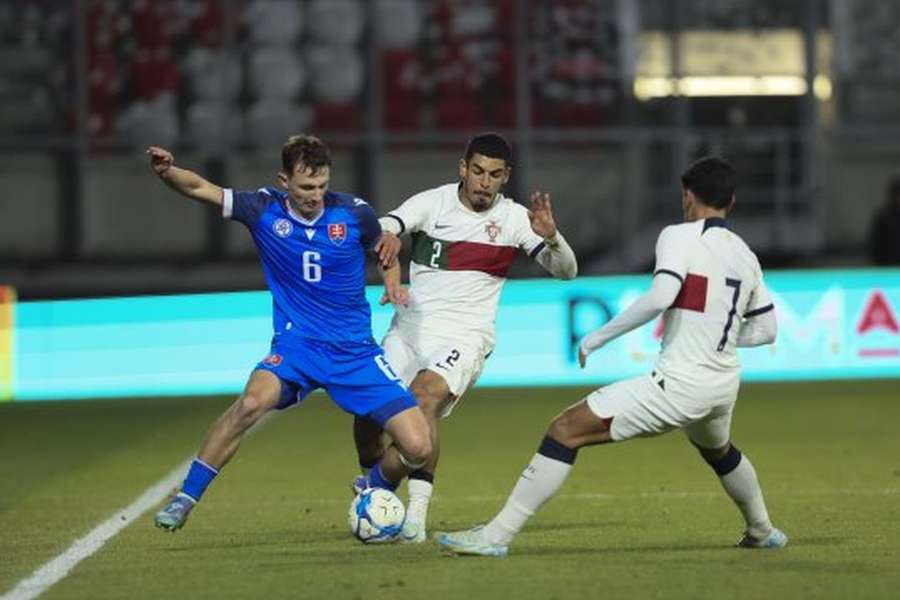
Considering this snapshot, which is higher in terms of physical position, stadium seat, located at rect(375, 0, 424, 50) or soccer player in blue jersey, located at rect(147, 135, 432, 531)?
stadium seat, located at rect(375, 0, 424, 50)

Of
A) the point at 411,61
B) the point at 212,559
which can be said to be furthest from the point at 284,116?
the point at 212,559

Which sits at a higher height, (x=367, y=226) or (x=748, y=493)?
(x=367, y=226)

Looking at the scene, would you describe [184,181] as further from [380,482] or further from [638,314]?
[638,314]

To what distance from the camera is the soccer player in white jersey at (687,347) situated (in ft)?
27.7

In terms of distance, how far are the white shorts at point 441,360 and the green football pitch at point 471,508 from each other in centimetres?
73

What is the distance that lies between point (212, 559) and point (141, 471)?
403 centimetres

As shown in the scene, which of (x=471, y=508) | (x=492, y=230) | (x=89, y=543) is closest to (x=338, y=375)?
(x=492, y=230)

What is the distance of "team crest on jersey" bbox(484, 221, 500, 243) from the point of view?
9.85m

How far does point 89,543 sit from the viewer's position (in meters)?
9.48

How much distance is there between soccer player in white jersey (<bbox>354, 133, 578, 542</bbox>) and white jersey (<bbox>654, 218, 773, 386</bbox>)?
1148 mm

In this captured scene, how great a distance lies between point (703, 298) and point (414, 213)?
72.1 inches

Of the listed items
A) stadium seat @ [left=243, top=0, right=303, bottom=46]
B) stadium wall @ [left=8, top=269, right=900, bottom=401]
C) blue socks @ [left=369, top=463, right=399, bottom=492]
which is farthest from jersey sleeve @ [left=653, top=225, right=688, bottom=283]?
stadium seat @ [left=243, top=0, right=303, bottom=46]

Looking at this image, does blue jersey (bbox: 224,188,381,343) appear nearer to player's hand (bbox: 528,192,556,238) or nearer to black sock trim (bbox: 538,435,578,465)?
player's hand (bbox: 528,192,556,238)

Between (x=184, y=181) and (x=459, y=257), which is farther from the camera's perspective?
(x=459, y=257)
